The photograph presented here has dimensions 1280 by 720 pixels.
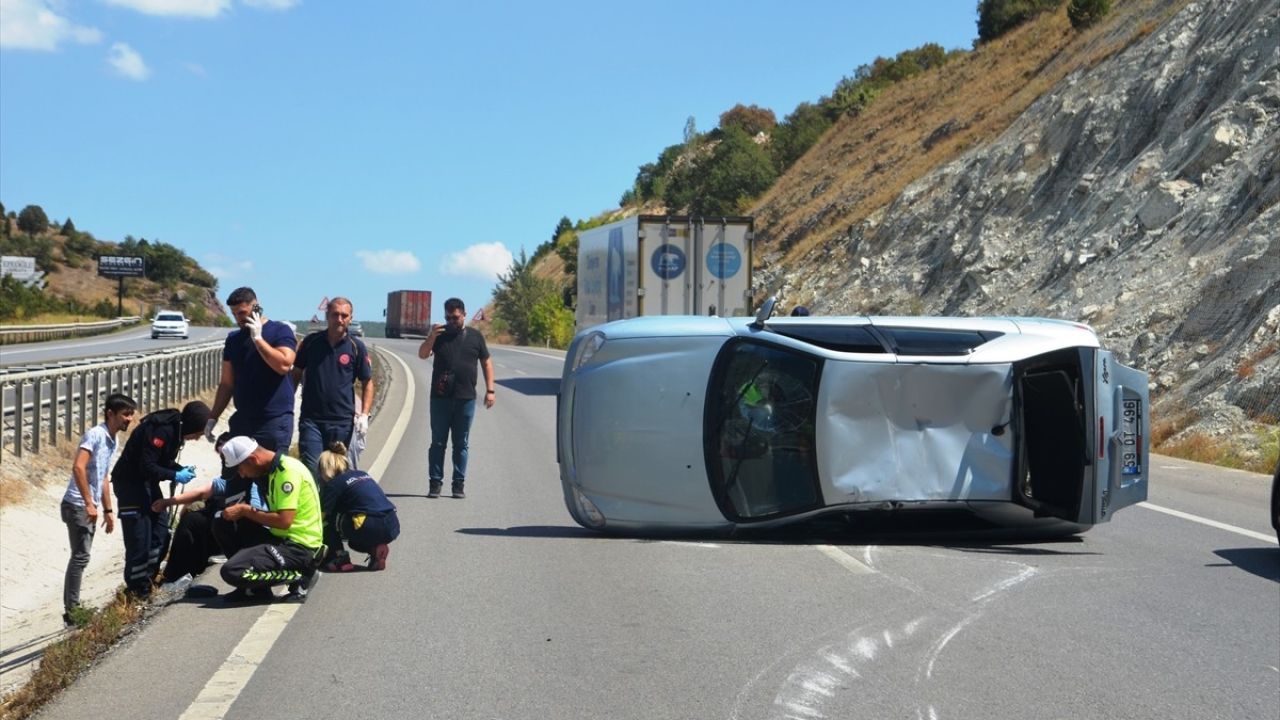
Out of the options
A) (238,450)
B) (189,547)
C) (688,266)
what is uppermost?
(688,266)

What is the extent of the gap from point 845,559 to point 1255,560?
297 centimetres

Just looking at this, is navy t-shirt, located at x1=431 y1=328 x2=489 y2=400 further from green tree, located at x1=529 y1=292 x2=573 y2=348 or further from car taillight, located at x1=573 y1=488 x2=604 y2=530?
green tree, located at x1=529 y1=292 x2=573 y2=348

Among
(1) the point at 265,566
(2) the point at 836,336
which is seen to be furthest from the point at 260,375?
(2) the point at 836,336

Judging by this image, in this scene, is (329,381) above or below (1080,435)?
above

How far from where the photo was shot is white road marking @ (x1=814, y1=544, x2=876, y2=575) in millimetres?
9787

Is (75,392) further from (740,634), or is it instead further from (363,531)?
(740,634)

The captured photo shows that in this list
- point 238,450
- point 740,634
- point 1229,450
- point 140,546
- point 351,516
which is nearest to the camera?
point 740,634

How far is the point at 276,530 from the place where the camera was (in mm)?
8750

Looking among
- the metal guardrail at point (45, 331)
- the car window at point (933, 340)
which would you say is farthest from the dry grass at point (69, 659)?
the metal guardrail at point (45, 331)

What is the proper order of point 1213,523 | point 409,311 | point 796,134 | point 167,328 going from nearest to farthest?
point 1213,523 < point 167,328 < point 796,134 < point 409,311

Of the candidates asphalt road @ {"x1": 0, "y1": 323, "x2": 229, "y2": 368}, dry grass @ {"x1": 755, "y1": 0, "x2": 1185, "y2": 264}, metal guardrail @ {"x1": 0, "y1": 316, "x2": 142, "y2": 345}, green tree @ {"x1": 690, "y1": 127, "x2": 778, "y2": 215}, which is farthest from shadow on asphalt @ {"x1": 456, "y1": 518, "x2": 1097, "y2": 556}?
green tree @ {"x1": 690, "y1": 127, "x2": 778, "y2": 215}

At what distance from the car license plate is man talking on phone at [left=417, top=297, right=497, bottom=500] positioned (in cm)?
562

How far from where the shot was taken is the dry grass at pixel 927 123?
46531mm

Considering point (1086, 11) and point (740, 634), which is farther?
point (1086, 11)
